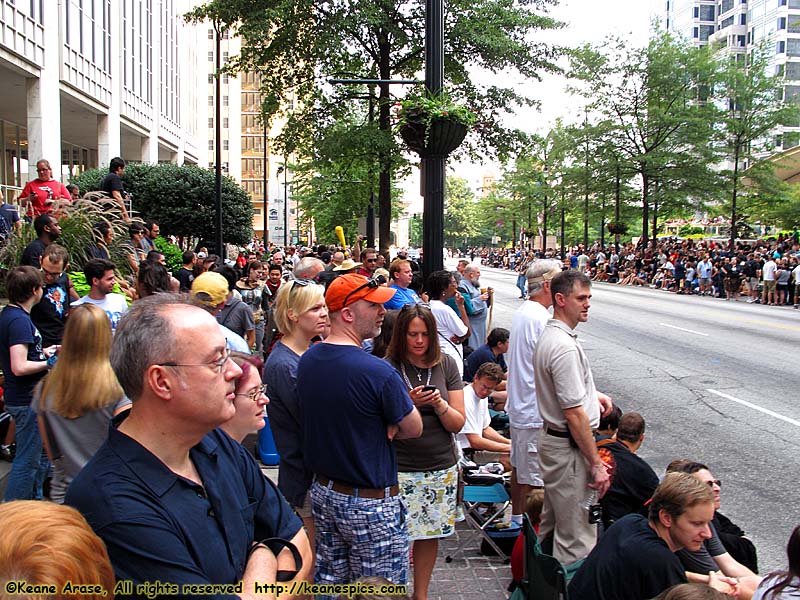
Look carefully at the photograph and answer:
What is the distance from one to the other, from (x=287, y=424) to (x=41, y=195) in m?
10.2

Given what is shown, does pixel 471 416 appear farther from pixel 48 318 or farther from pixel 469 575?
pixel 48 318

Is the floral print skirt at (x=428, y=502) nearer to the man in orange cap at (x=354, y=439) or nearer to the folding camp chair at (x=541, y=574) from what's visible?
the folding camp chair at (x=541, y=574)

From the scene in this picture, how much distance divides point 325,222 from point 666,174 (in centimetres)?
2020

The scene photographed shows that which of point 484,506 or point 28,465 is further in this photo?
point 484,506

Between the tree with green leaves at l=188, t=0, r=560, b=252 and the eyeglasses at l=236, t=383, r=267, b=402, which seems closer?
the eyeglasses at l=236, t=383, r=267, b=402

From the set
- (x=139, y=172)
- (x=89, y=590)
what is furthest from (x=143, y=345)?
(x=139, y=172)

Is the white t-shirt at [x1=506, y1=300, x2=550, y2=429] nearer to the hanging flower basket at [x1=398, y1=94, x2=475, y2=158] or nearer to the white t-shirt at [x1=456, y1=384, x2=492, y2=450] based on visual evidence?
the white t-shirt at [x1=456, y1=384, x2=492, y2=450]

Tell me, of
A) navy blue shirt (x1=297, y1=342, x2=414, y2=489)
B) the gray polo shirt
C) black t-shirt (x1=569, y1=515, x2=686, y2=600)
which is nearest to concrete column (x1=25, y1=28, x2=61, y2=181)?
the gray polo shirt

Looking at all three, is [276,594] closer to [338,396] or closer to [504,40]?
[338,396]

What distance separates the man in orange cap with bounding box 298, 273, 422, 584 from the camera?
3.55m

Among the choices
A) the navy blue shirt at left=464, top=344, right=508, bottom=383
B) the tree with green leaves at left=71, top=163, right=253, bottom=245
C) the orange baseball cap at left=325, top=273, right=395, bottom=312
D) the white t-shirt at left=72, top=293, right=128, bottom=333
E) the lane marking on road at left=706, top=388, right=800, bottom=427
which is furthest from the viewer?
the tree with green leaves at left=71, top=163, right=253, bottom=245

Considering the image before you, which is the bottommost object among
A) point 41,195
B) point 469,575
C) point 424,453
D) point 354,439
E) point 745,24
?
point 469,575

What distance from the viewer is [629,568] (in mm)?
3496

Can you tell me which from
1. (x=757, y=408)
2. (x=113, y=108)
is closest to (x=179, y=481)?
(x=757, y=408)
